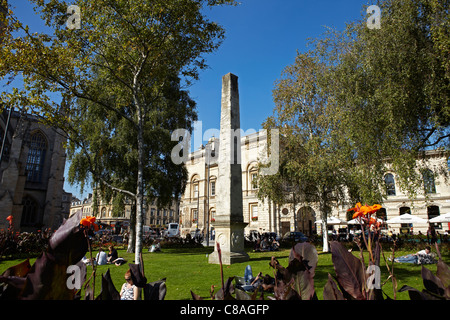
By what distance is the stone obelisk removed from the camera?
12.2 m

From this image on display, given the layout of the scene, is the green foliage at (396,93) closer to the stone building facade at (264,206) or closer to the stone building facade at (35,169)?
the stone building facade at (264,206)

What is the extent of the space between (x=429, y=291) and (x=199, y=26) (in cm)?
1283

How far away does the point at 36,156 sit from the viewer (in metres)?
43.0

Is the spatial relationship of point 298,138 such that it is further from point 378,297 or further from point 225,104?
point 378,297

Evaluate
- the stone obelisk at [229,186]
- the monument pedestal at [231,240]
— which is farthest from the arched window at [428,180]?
the monument pedestal at [231,240]

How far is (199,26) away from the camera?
1238 centimetres

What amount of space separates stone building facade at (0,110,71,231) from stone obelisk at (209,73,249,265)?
30747mm

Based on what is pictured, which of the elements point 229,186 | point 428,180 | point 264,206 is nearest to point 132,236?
point 229,186

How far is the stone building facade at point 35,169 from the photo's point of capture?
3603 centimetres

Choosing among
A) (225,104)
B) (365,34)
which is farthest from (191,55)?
(365,34)

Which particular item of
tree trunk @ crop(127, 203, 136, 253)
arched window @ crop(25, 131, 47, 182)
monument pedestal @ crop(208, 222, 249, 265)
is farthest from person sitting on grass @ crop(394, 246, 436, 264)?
arched window @ crop(25, 131, 47, 182)

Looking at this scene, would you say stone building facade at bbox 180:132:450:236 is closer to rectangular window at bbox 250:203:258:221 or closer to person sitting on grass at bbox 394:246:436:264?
rectangular window at bbox 250:203:258:221

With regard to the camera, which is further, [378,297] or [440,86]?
[440,86]

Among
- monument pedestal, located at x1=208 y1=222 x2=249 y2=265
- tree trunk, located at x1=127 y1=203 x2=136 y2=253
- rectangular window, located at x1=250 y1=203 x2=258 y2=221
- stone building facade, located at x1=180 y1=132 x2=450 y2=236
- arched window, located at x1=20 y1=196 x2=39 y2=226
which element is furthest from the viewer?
arched window, located at x1=20 y1=196 x2=39 y2=226
